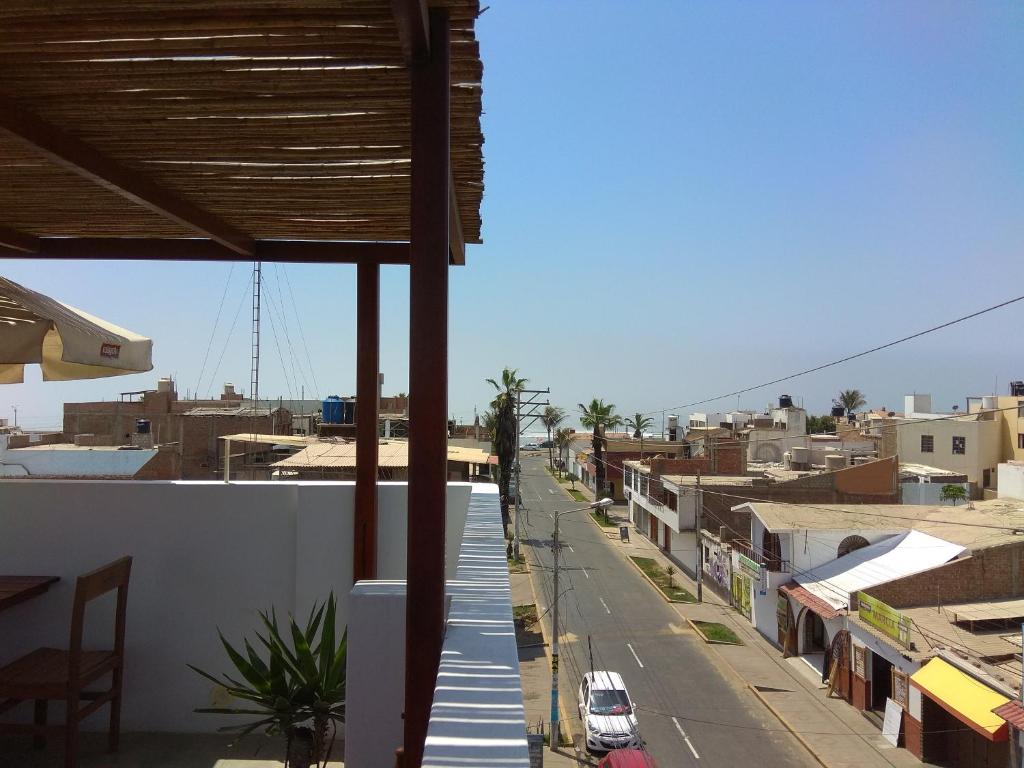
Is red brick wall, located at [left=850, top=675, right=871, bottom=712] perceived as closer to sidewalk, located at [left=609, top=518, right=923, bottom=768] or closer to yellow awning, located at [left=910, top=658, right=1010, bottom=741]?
sidewalk, located at [left=609, top=518, right=923, bottom=768]

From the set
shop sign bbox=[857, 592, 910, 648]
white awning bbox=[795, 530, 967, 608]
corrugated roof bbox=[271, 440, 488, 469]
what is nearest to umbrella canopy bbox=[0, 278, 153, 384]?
corrugated roof bbox=[271, 440, 488, 469]

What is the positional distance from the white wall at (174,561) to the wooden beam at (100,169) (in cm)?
168

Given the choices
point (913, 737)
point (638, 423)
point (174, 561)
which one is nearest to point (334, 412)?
point (174, 561)

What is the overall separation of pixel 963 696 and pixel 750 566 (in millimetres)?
10127

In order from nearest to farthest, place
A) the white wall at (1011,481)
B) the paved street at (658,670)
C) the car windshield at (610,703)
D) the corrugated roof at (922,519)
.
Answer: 1. the paved street at (658,670)
2. the car windshield at (610,703)
3. the corrugated roof at (922,519)
4. the white wall at (1011,481)

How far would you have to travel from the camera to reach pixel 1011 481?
25.1 metres

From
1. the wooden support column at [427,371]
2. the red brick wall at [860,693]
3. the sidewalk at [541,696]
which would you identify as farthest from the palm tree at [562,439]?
the wooden support column at [427,371]

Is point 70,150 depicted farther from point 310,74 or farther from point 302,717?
point 302,717

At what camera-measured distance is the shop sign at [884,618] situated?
14.0m

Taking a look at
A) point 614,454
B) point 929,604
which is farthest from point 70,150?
point 614,454

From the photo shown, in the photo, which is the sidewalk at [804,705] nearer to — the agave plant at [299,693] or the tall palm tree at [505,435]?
the tall palm tree at [505,435]

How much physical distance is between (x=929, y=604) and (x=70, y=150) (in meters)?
17.8

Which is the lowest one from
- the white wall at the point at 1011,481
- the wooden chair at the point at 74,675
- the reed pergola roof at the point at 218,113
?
the white wall at the point at 1011,481

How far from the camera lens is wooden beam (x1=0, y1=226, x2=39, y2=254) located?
3934 mm
